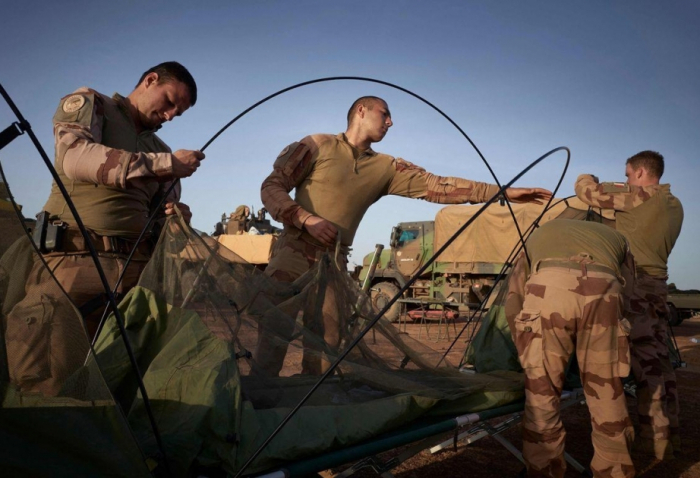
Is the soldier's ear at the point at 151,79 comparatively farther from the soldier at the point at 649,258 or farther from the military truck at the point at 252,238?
the military truck at the point at 252,238

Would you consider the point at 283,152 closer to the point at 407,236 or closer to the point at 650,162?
the point at 650,162

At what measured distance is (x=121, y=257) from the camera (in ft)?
8.00

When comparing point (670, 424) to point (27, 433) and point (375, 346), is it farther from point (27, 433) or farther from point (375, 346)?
point (27, 433)

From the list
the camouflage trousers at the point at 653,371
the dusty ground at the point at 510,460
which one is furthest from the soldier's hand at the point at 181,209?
the camouflage trousers at the point at 653,371

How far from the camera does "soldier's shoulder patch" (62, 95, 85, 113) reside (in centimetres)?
215

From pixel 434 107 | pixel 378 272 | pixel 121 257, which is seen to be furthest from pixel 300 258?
pixel 378 272

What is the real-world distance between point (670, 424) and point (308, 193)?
292cm

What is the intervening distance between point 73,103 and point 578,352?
2619mm

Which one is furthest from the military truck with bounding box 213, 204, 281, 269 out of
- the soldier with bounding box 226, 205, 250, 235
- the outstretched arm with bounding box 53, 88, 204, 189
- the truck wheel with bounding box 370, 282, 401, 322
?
the outstretched arm with bounding box 53, 88, 204, 189

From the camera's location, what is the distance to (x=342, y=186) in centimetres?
316

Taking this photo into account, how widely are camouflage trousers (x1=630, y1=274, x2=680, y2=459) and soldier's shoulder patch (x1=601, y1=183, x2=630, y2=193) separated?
0.67 meters

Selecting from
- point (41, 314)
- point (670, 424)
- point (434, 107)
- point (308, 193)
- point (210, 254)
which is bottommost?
point (670, 424)

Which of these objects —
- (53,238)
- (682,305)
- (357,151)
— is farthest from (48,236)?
(682,305)

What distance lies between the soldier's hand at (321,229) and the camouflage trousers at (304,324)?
0.40 ft
